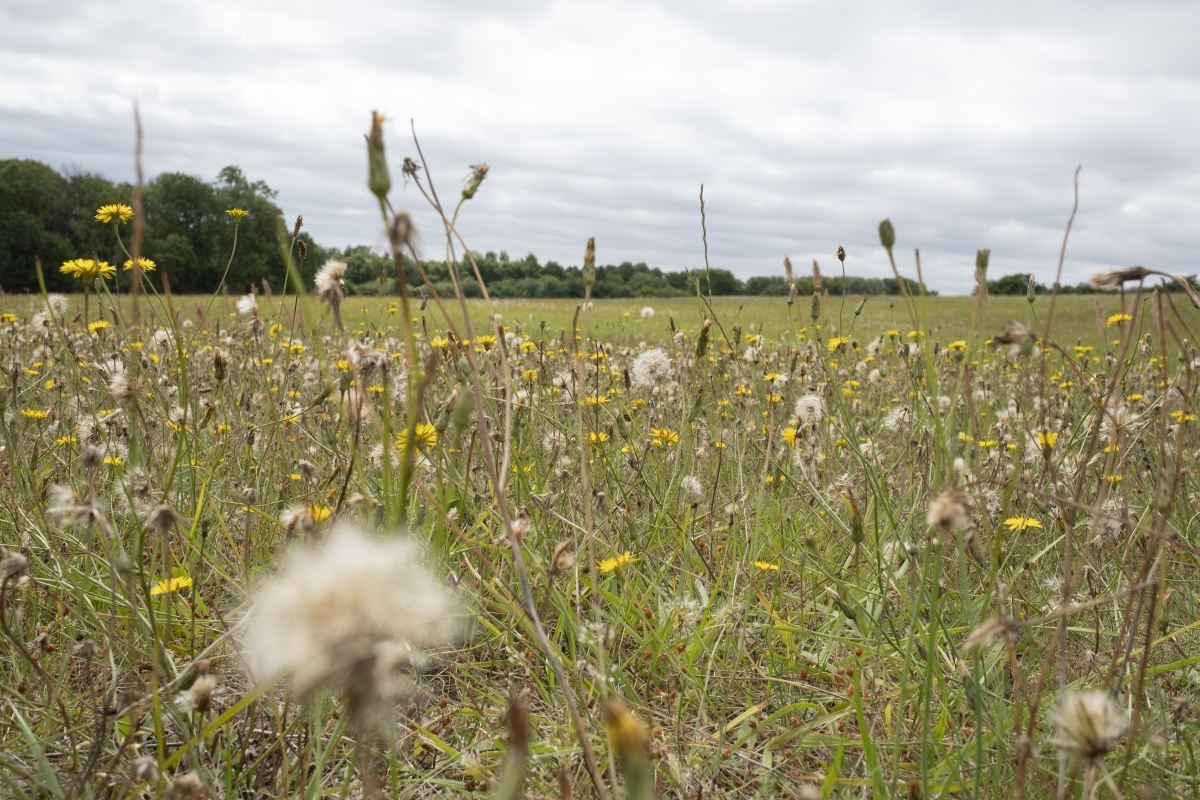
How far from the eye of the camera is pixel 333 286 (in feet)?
4.30

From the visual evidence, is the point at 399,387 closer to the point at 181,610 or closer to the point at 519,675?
the point at 181,610

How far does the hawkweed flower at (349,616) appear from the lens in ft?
1.47

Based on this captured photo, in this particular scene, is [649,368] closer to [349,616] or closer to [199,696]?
[199,696]

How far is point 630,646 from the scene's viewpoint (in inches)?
71.5

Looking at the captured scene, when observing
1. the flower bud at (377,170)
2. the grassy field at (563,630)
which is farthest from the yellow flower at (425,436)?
the flower bud at (377,170)

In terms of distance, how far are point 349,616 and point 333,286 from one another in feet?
3.12

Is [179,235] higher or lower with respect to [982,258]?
higher

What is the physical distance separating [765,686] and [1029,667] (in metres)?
0.60

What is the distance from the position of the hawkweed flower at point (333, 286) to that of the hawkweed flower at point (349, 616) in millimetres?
758

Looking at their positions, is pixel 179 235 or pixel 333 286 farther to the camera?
pixel 179 235

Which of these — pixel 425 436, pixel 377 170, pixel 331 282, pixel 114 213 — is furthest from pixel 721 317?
pixel 377 170

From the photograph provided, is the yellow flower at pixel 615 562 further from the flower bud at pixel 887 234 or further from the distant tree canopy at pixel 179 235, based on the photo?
the distant tree canopy at pixel 179 235

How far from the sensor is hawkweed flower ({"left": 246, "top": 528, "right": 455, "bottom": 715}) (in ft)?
1.47

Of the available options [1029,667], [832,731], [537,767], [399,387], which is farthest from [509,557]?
[1029,667]
